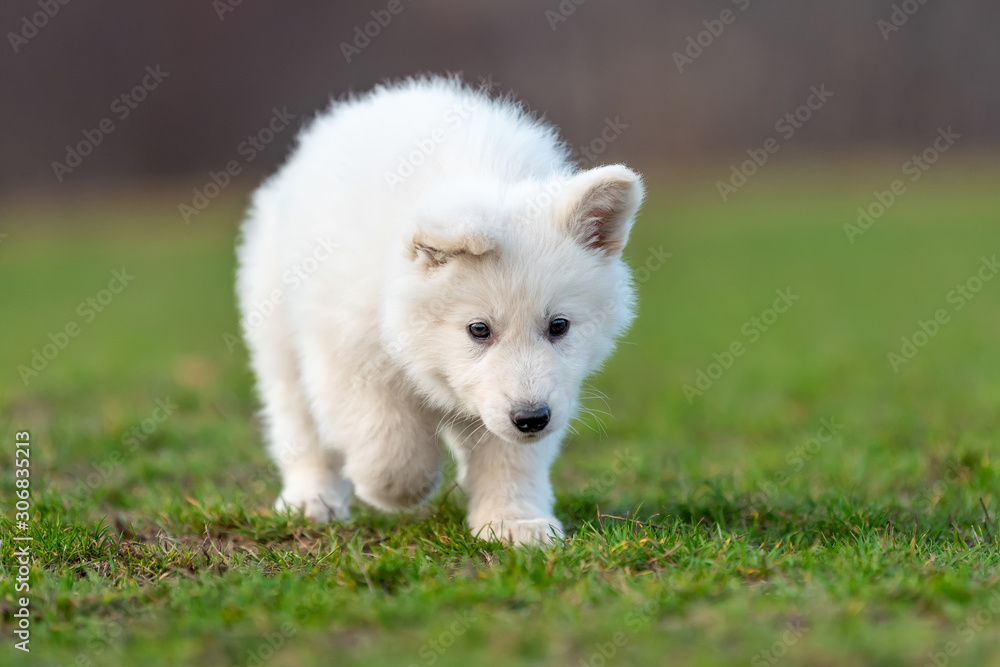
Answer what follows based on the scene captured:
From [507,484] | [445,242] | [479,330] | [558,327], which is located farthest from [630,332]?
[445,242]

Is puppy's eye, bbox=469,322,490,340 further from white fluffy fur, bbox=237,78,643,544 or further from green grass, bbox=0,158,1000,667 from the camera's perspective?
green grass, bbox=0,158,1000,667

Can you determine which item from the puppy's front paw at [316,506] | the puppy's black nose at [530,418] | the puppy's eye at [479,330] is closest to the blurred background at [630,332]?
the puppy's front paw at [316,506]

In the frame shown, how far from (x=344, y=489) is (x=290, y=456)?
0.98ft

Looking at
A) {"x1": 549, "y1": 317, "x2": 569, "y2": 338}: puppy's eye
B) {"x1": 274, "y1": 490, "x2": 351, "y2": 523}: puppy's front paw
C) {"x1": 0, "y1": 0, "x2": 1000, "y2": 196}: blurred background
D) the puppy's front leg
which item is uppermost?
{"x1": 0, "y1": 0, "x2": 1000, "y2": 196}: blurred background

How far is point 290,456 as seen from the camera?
17.2ft

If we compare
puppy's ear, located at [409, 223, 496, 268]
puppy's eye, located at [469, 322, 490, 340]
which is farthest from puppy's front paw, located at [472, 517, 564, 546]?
puppy's ear, located at [409, 223, 496, 268]

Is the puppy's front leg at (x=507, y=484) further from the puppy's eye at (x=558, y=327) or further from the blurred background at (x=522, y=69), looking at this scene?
the blurred background at (x=522, y=69)

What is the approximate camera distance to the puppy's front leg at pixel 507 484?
4.34 m

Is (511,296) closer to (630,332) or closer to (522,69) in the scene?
(630,332)

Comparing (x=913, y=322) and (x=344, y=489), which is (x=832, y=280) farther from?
(x=344, y=489)

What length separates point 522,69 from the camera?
85.3 feet

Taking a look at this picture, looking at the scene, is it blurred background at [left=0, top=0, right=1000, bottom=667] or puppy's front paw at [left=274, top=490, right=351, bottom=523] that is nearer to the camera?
blurred background at [left=0, top=0, right=1000, bottom=667]

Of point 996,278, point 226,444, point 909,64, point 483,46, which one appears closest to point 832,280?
point 996,278

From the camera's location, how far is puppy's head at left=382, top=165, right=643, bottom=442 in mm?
3832
